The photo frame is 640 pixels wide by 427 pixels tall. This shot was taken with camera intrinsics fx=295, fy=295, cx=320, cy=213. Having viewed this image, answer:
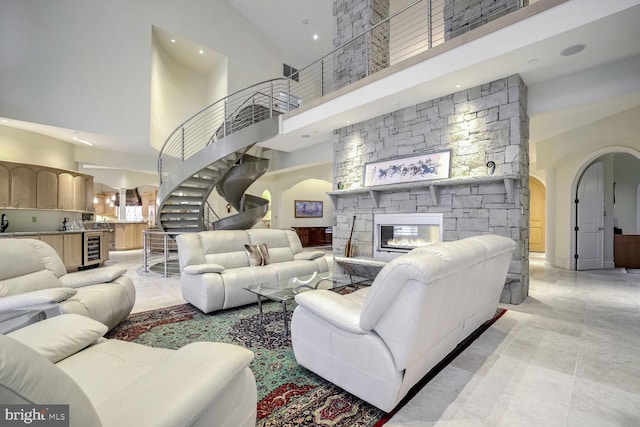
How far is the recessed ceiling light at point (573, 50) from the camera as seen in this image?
10.1 ft

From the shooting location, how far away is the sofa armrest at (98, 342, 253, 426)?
0.81 meters

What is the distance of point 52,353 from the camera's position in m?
1.40

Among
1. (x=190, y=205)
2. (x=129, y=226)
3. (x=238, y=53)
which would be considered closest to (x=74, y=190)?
(x=190, y=205)

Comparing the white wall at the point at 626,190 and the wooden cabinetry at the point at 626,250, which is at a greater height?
the white wall at the point at 626,190

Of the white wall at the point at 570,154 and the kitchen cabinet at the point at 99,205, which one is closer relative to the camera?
the white wall at the point at 570,154

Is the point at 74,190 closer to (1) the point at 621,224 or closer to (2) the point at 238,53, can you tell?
(2) the point at 238,53

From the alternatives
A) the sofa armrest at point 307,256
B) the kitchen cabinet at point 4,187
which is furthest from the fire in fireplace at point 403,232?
the kitchen cabinet at point 4,187

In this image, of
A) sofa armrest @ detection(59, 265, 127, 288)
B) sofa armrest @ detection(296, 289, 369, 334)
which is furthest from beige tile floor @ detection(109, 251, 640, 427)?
sofa armrest @ detection(59, 265, 127, 288)

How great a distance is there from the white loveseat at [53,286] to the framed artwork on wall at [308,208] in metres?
9.17

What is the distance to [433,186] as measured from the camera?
4.31 meters

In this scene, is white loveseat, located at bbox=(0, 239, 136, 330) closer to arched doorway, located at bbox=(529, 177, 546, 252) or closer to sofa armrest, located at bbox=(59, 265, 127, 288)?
sofa armrest, located at bbox=(59, 265, 127, 288)

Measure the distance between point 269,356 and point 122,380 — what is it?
1201 mm

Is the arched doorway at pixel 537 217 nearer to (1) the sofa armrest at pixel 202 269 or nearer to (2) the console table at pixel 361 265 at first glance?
(2) the console table at pixel 361 265

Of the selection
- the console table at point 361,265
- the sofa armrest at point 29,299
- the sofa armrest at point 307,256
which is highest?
the sofa armrest at point 29,299
